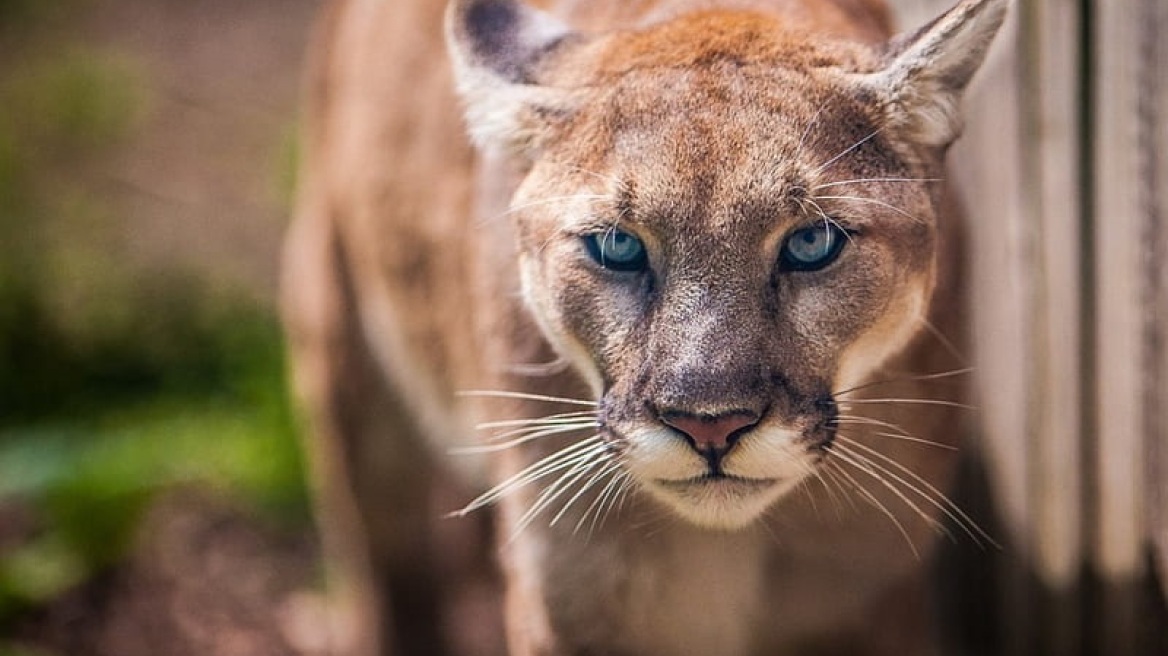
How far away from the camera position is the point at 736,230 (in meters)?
2.28

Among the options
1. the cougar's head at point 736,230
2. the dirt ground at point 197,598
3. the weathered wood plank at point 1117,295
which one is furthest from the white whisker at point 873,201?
the dirt ground at point 197,598

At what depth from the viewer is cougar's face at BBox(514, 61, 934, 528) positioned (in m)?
2.27

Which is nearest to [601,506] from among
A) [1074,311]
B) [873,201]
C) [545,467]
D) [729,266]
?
[545,467]

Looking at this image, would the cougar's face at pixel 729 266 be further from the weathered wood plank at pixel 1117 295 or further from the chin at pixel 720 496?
the weathered wood plank at pixel 1117 295

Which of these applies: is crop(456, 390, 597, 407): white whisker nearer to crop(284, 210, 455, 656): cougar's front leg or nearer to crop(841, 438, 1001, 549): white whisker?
crop(841, 438, 1001, 549): white whisker

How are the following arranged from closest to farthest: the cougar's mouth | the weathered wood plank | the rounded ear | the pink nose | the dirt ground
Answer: the pink nose, the cougar's mouth, the rounded ear, the weathered wood plank, the dirt ground

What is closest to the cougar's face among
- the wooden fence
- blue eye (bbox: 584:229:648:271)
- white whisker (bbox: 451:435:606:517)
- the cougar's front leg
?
blue eye (bbox: 584:229:648:271)

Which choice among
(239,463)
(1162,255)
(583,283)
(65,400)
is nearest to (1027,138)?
(1162,255)

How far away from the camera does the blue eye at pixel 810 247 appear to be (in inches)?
91.6

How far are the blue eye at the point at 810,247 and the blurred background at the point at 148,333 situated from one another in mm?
2565

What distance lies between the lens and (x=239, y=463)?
489 centimetres

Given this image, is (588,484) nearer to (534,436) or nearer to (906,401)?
(534,436)

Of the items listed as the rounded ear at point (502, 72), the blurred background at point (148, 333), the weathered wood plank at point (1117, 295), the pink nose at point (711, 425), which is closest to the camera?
the pink nose at point (711, 425)

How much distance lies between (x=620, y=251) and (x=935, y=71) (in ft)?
1.79
